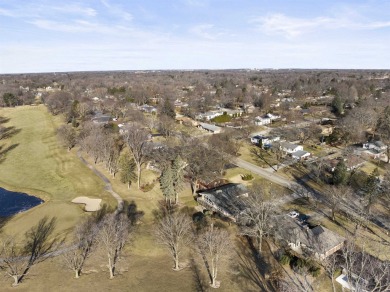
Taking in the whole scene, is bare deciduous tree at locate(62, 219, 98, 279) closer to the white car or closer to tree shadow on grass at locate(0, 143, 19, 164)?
the white car

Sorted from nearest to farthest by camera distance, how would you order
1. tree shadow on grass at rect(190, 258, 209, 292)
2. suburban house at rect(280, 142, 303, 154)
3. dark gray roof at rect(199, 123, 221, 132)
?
1. tree shadow on grass at rect(190, 258, 209, 292)
2. suburban house at rect(280, 142, 303, 154)
3. dark gray roof at rect(199, 123, 221, 132)

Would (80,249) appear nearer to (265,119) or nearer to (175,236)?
(175,236)

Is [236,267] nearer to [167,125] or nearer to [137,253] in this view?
[137,253]

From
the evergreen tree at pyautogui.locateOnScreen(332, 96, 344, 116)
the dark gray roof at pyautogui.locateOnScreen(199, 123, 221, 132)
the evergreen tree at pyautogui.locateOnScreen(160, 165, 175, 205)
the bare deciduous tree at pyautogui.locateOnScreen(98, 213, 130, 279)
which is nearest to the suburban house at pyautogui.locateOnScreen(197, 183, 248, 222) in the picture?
the evergreen tree at pyautogui.locateOnScreen(160, 165, 175, 205)

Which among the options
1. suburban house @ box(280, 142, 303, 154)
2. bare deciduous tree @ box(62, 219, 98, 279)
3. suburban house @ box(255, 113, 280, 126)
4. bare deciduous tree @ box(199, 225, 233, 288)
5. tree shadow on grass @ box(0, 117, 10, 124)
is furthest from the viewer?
tree shadow on grass @ box(0, 117, 10, 124)

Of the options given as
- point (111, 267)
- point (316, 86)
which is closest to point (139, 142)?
point (111, 267)

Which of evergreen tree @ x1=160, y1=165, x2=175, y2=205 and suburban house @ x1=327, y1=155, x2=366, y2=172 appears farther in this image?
suburban house @ x1=327, y1=155, x2=366, y2=172
